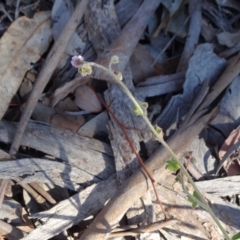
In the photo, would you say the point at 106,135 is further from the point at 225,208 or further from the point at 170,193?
the point at 225,208

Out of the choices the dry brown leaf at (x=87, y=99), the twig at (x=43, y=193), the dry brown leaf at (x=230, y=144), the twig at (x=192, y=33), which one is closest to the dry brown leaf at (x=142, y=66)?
the twig at (x=192, y=33)

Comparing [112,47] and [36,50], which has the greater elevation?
[36,50]

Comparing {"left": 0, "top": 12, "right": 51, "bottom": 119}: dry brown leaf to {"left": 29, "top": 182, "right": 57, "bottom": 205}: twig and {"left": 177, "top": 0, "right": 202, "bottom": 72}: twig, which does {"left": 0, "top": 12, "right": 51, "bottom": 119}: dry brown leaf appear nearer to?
{"left": 29, "top": 182, "right": 57, "bottom": 205}: twig

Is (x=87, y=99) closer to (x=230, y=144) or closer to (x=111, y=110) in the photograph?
(x=111, y=110)

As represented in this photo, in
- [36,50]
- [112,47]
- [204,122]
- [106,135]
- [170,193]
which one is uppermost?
[36,50]

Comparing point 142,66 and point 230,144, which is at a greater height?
point 142,66

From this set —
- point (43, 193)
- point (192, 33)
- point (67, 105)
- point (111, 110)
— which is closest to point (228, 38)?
point (192, 33)

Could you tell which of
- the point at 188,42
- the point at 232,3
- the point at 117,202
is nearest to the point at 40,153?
the point at 117,202

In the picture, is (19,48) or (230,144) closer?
(230,144)
